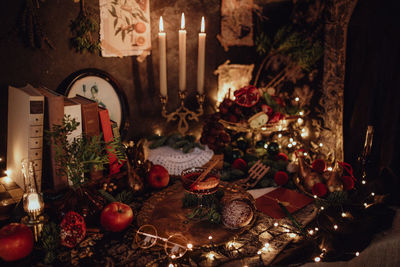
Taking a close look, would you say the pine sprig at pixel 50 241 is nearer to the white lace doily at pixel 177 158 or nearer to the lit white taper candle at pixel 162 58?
the white lace doily at pixel 177 158

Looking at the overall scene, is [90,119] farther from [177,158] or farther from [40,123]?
[177,158]

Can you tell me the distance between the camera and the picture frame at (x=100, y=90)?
4.91 ft

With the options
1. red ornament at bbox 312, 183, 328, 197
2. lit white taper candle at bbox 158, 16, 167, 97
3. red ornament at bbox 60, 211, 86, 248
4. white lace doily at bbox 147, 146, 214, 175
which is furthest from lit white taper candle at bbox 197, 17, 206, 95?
red ornament at bbox 60, 211, 86, 248

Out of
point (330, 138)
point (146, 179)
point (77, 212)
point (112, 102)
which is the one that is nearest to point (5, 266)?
point (77, 212)

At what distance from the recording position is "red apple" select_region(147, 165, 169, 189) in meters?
1.49

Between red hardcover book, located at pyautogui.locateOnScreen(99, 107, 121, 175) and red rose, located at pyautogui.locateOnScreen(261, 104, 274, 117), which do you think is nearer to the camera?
red hardcover book, located at pyautogui.locateOnScreen(99, 107, 121, 175)

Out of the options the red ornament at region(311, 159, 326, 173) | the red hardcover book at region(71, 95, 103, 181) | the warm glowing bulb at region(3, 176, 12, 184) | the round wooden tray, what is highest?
the red hardcover book at region(71, 95, 103, 181)

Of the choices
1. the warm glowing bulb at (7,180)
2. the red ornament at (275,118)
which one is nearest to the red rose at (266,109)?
the red ornament at (275,118)

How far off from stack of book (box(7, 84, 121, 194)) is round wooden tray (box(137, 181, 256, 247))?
282 mm

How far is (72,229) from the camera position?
1.07 metres

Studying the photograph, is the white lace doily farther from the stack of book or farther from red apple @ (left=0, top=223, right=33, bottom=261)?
red apple @ (left=0, top=223, right=33, bottom=261)

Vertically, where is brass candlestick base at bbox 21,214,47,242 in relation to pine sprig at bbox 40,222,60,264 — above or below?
above

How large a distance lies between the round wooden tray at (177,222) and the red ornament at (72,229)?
21 centimetres

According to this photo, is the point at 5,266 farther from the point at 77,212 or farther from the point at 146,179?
the point at 146,179
